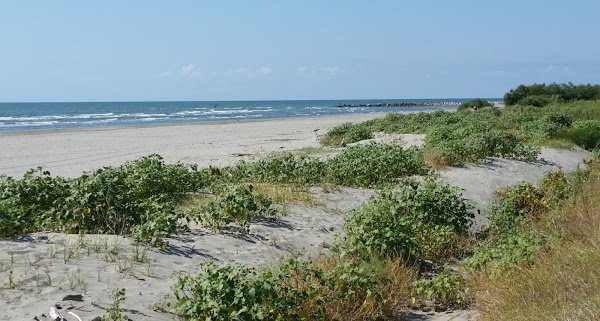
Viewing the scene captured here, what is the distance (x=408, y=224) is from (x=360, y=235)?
0.83 metres

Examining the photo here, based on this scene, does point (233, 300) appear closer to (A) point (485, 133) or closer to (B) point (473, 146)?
(B) point (473, 146)

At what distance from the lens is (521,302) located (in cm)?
575

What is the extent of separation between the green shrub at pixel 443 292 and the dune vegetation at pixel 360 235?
0.05 ft

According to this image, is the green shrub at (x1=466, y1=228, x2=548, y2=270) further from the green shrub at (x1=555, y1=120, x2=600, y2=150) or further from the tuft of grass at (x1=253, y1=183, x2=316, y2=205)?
the green shrub at (x1=555, y1=120, x2=600, y2=150)

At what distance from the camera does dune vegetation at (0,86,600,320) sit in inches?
218

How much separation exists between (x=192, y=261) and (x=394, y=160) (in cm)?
727

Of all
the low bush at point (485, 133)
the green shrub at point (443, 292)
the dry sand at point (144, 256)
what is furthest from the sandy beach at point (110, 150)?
the green shrub at point (443, 292)

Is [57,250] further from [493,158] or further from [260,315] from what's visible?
[493,158]

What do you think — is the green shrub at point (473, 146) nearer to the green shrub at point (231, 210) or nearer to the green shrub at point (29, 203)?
the green shrub at point (231, 210)

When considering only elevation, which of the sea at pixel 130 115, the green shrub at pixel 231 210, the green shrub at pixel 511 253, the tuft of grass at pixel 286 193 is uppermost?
the green shrub at pixel 231 210

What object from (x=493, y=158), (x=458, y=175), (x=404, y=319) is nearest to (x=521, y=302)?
(x=404, y=319)

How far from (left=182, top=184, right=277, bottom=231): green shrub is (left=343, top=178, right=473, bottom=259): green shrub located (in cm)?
136

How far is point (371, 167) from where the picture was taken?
13.2 m

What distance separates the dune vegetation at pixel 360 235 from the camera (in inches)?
218
